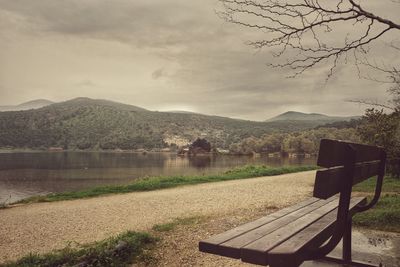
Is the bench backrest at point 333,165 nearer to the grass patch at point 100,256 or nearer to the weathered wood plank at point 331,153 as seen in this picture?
the weathered wood plank at point 331,153

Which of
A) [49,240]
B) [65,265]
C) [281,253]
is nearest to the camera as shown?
[281,253]

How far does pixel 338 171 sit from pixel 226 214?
7170 mm

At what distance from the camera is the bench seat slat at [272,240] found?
274 cm

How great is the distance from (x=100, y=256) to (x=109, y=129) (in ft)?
442

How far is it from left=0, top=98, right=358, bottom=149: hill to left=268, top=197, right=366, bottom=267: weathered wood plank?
373 ft

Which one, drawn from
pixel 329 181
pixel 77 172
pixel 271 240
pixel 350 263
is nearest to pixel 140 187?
pixel 350 263

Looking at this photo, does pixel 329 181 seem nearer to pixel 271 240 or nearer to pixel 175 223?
pixel 271 240

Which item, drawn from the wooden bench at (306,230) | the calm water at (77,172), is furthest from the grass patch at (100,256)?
the calm water at (77,172)

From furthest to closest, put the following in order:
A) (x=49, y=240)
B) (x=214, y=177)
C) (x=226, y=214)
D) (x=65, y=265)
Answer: (x=214, y=177) < (x=226, y=214) < (x=49, y=240) < (x=65, y=265)

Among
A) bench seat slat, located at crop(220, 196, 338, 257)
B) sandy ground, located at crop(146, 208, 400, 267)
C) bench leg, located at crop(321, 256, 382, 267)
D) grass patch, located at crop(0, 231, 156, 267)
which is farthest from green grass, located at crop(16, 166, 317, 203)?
bench seat slat, located at crop(220, 196, 338, 257)

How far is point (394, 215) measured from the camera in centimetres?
794

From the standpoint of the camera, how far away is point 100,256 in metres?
5.86

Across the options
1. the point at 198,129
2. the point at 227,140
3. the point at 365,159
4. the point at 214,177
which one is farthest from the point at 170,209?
the point at 198,129

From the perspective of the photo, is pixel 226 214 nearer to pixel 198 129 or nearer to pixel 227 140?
pixel 227 140
